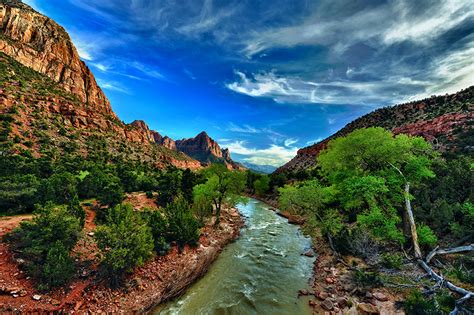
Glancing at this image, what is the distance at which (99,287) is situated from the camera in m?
13.3

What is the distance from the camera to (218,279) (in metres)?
17.7

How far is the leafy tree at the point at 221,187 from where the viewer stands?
30.2 metres

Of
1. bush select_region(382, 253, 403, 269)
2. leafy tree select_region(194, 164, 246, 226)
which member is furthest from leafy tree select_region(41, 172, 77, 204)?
bush select_region(382, 253, 403, 269)

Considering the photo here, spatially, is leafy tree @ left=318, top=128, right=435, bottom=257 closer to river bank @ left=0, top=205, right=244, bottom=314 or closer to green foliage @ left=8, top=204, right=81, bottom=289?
river bank @ left=0, top=205, right=244, bottom=314

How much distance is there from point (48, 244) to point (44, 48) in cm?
10710

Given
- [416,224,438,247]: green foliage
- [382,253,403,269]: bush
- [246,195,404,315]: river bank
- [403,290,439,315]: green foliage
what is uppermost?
[416,224,438,247]: green foliage

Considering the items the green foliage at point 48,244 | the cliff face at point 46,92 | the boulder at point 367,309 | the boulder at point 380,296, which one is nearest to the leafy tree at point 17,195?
the green foliage at point 48,244

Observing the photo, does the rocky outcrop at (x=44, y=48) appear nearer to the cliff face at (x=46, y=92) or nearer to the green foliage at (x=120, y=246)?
the cliff face at (x=46, y=92)

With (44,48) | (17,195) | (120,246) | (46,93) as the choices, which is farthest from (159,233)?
(44,48)

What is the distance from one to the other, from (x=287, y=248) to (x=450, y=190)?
740 inches

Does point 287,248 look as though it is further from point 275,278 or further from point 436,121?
point 436,121

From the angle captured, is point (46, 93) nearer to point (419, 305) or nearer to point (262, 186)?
point (262, 186)

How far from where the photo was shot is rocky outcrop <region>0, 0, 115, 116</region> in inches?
2859

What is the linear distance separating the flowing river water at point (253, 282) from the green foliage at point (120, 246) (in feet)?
12.0
